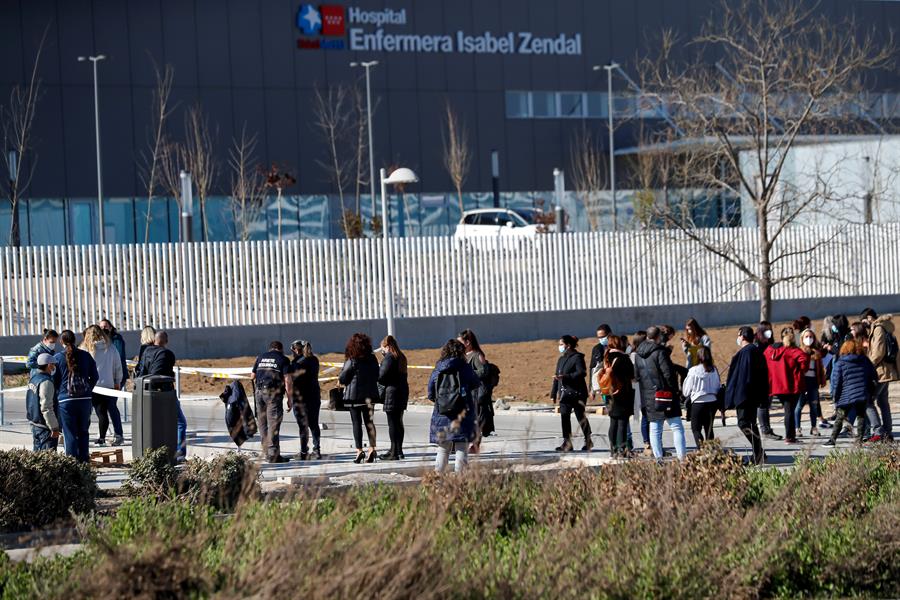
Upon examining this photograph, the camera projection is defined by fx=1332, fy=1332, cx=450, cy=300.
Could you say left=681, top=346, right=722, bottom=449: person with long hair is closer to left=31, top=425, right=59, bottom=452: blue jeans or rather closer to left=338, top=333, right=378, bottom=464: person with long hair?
→ left=338, top=333, right=378, bottom=464: person with long hair

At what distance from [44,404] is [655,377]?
261 inches

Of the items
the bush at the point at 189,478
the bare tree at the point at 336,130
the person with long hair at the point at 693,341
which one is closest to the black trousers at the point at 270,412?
the bush at the point at 189,478

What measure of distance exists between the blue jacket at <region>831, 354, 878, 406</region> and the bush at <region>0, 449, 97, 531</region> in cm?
878

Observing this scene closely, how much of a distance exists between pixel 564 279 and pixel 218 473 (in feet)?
74.3

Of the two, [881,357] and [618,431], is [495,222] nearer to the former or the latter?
[881,357]

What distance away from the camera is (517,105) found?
57344 millimetres

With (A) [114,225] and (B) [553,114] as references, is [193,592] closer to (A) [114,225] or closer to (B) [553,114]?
(A) [114,225]

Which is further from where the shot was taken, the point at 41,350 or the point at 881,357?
the point at 881,357

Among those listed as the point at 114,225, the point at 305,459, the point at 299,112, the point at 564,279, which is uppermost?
the point at 299,112

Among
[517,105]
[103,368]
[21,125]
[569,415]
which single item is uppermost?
[517,105]

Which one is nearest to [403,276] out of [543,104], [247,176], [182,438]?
[182,438]

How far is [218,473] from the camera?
1105cm

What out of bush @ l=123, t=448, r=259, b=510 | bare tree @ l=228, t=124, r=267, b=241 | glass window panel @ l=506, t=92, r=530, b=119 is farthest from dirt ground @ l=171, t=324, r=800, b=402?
glass window panel @ l=506, t=92, r=530, b=119

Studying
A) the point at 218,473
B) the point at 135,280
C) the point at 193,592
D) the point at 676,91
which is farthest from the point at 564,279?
the point at 193,592
